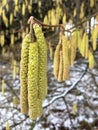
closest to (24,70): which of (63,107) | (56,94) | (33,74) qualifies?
(33,74)

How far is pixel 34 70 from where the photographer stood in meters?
0.78

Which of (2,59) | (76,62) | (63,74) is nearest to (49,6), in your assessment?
(76,62)

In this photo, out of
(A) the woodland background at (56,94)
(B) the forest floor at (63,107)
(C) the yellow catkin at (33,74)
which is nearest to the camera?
(C) the yellow catkin at (33,74)

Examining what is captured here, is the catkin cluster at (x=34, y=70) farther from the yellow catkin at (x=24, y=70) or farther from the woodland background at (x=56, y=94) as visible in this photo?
the woodland background at (x=56, y=94)

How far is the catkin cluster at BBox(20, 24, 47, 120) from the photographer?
779 millimetres

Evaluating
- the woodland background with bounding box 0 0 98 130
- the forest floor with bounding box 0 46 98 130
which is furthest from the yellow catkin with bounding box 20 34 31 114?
the forest floor with bounding box 0 46 98 130

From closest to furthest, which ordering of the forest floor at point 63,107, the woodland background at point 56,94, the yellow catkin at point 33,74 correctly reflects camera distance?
the yellow catkin at point 33,74 → the woodland background at point 56,94 → the forest floor at point 63,107

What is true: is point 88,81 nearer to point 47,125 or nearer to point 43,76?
point 47,125

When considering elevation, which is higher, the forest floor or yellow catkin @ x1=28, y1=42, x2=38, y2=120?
yellow catkin @ x1=28, y1=42, x2=38, y2=120

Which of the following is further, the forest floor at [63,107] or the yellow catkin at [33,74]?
the forest floor at [63,107]

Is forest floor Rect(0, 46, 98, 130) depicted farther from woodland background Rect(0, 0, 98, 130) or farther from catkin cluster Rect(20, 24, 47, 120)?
catkin cluster Rect(20, 24, 47, 120)

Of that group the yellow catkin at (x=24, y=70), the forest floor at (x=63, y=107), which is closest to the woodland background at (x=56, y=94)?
the forest floor at (x=63, y=107)

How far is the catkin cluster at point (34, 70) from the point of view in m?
0.78

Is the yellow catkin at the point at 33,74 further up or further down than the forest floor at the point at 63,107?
further up
